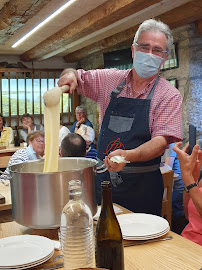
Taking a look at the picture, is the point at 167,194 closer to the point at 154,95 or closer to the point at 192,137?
the point at 154,95

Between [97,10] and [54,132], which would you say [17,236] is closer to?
[54,132]

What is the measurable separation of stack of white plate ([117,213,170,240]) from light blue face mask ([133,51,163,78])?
915 mm

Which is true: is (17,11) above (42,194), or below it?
above

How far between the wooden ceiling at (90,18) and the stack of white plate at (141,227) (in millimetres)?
2733

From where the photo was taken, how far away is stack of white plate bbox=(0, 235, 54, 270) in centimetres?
109

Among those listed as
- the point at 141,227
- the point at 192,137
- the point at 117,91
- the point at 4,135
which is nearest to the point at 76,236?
the point at 141,227

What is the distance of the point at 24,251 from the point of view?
118 centimetres

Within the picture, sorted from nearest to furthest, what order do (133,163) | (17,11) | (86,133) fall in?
(133,163) < (17,11) < (86,133)

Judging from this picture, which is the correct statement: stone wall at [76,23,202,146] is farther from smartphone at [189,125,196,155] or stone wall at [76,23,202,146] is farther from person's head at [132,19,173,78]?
smartphone at [189,125,196,155]

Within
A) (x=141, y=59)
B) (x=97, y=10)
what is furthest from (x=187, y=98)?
(x=141, y=59)

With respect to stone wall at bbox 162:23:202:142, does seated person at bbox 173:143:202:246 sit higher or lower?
lower

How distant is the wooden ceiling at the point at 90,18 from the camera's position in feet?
13.1

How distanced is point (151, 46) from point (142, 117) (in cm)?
41

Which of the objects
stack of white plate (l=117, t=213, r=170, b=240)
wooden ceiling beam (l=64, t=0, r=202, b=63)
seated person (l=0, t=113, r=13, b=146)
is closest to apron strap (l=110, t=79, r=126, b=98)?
stack of white plate (l=117, t=213, r=170, b=240)
